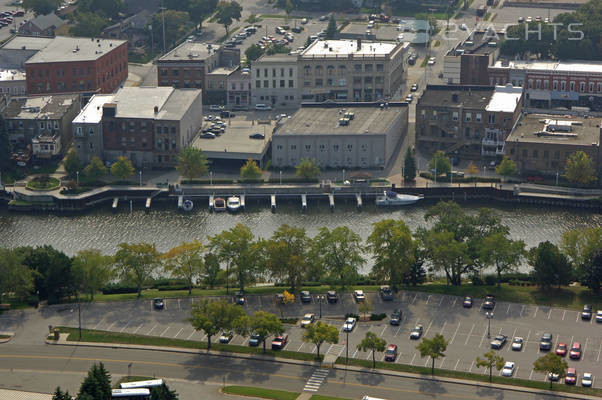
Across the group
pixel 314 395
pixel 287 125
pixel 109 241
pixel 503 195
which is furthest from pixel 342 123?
pixel 314 395

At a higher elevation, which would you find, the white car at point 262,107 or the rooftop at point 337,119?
the rooftop at point 337,119

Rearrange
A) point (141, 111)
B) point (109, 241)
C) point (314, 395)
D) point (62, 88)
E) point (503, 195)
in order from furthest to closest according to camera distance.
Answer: point (62, 88), point (141, 111), point (503, 195), point (109, 241), point (314, 395)

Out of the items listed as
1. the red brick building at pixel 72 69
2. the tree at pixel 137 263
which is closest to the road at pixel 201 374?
the tree at pixel 137 263

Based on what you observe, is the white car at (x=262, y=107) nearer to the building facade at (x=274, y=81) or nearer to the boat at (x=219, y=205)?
the building facade at (x=274, y=81)

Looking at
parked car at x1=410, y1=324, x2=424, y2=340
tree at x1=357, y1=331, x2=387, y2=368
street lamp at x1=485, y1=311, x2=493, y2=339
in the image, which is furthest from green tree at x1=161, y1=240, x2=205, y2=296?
street lamp at x1=485, y1=311, x2=493, y2=339

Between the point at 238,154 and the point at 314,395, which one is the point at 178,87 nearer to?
the point at 238,154

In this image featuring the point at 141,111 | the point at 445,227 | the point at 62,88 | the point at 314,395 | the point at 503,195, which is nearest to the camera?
the point at 314,395

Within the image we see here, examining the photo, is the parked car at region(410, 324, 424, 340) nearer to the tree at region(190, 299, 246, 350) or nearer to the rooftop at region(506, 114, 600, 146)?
the tree at region(190, 299, 246, 350)
